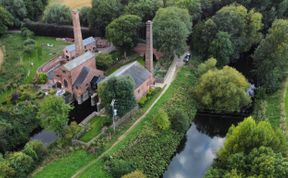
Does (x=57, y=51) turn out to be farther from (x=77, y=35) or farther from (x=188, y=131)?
(x=188, y=131)

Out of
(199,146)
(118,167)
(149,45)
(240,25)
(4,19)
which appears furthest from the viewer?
(4,19)

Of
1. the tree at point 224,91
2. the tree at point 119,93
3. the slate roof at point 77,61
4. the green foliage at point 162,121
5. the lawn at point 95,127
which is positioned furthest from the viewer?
the slate roof at point 77,61

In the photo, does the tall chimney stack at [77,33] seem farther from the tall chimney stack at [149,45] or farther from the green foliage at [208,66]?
A: the green foliage at [208,66]

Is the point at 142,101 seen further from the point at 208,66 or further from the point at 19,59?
the point at 19,59

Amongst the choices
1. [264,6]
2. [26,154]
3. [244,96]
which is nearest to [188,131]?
[244,96]

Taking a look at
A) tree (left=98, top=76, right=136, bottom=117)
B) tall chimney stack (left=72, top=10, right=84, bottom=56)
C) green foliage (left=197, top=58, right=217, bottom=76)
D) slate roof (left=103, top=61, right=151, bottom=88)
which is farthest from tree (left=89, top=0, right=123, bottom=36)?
tree (left=98, top=76, right=136, bottom=117)

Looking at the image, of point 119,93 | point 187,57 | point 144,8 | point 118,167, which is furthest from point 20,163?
point 144,8

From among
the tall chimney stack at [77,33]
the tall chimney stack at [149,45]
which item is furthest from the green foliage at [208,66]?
the tall chimney stack at [77,33]
